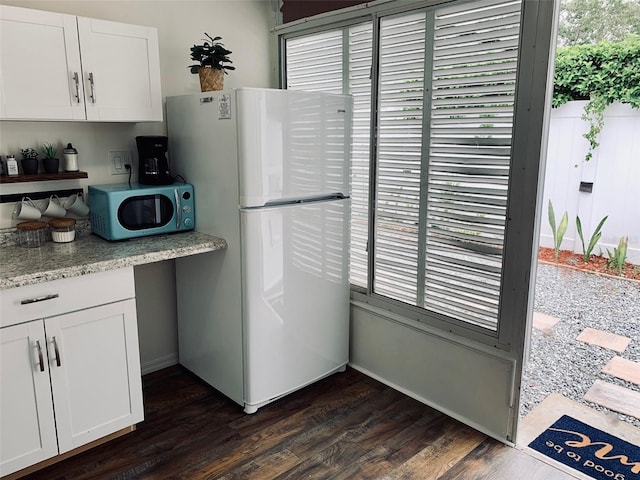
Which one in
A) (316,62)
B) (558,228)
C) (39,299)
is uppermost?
(316,62)

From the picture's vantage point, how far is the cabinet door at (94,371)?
2.01 metres

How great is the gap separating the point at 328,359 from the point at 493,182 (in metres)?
1.37

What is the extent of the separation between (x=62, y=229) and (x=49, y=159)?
0.34 meters

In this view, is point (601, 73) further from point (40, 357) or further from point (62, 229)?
point (40, 357)

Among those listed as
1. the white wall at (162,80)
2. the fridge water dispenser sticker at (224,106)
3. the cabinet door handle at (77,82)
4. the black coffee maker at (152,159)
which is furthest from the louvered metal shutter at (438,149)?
the cabinet door handle at (77,82)

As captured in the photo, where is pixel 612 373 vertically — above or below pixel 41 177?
below

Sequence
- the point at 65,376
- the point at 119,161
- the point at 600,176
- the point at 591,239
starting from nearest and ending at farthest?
the point at 65,376 < the point at 119,161 < the point at 600,176 < the point at 591,239

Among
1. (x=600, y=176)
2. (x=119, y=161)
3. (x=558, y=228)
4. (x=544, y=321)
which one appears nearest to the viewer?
(x=119, y=161)

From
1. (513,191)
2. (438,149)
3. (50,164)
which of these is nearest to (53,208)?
(50,164)

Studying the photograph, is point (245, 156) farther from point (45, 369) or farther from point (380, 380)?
point (380, 380)

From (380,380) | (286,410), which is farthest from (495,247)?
(286,410)

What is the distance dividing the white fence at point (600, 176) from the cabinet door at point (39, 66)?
3.13 meters

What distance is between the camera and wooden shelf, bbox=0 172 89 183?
2219 mm

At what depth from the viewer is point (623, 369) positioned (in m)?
3.06
